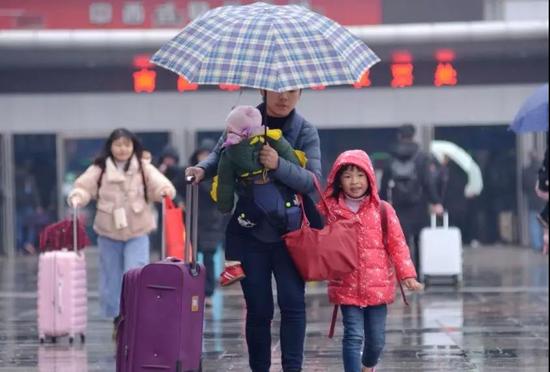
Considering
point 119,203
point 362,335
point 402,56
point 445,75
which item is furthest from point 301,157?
point 445,75

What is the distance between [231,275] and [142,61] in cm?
1665

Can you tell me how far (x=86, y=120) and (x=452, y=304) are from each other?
11532 mm

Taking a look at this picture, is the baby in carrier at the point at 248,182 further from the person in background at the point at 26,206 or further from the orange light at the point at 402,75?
the person in background at the point at 26,206

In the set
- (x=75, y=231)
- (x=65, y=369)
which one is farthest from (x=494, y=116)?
(x=65, y=369)

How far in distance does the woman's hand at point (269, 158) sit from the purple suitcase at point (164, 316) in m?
0.49

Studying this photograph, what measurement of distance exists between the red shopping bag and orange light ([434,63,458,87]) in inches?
522

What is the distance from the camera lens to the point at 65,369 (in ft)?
32.4

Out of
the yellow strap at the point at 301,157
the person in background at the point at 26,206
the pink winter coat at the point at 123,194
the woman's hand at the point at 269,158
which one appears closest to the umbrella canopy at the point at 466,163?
the person in background at the point at 26,206

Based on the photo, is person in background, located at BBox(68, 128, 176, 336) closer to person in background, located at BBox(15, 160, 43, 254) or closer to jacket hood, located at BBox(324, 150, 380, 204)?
jacket hood, located at BBox(324, 150, 380, 204)

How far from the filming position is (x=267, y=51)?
24.6ft

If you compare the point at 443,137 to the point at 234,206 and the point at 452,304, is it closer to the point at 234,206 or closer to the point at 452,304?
the point at 452,304

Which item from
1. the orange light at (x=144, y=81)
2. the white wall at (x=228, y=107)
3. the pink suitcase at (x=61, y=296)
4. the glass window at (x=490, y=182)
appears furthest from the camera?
the glass window at (x=490, y=182)

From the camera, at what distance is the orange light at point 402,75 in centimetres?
2458

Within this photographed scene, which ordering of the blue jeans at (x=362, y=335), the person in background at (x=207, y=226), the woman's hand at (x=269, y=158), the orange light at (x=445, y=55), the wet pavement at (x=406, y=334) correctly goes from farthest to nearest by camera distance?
the orange light at (x=445, y=55), the person in background at (x=207, y=226), the wet pavement at (x=406, y=334), the blue jeans at (x=362, y=335), the woman's hand at (x=269, y=158)
